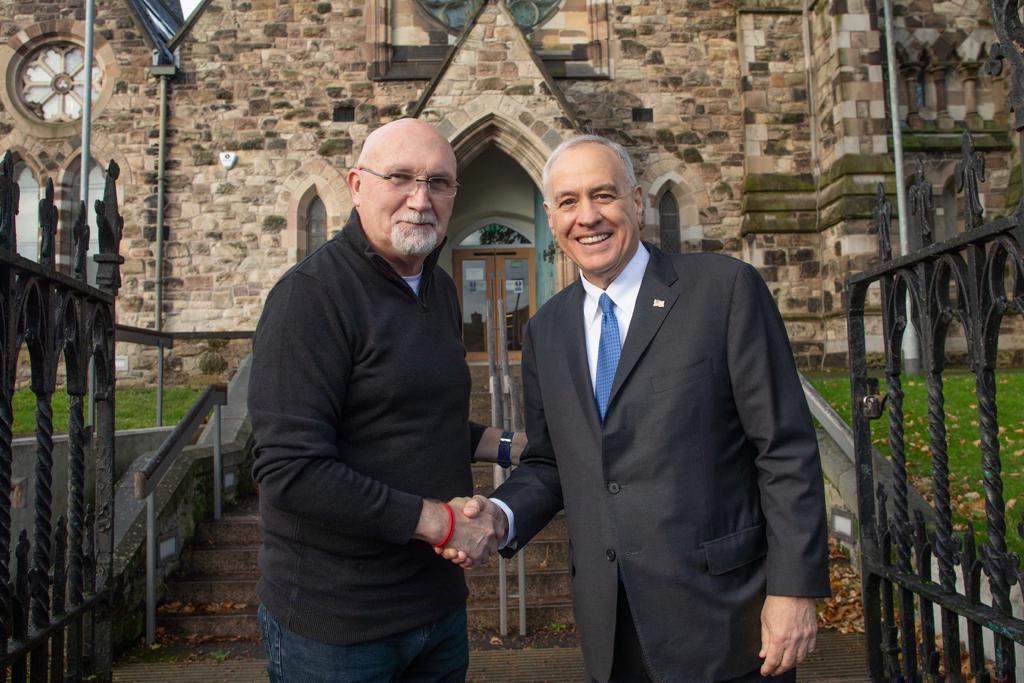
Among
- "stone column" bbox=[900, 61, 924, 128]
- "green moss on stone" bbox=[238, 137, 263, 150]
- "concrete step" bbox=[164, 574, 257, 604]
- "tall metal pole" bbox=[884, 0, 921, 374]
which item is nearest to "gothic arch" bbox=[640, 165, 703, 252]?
"tall metal pole" bbox=[884, 0, 921, 374]

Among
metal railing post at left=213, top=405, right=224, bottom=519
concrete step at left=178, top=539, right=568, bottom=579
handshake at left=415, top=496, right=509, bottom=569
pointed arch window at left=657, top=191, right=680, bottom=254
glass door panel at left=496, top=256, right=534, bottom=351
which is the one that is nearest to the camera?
handshake at left=415, top=496, right=509, bottom=569

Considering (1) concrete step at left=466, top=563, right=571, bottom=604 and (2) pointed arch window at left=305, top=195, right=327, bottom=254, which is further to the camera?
(2) pointed arch window at left=305, top=195, right=327, bottom=254

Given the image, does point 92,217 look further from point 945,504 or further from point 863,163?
point 945,504

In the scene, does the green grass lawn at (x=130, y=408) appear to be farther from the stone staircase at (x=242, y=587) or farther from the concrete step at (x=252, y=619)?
the concrete step at (x=252, y=619)

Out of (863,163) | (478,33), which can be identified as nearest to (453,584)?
(478,33)

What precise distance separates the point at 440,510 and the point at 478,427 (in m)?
0.76

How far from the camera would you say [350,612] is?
2.01 meters

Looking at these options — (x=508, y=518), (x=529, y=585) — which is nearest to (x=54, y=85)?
(x=529, y=585)

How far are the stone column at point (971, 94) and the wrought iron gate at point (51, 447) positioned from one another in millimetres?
13405

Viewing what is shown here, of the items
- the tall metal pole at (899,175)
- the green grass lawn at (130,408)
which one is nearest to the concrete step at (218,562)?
the green grass lawn at (130,408)

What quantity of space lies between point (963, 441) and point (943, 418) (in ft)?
15.3

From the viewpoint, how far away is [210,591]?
16.3 ft

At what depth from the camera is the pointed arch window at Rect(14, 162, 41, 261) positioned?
40.8 ft

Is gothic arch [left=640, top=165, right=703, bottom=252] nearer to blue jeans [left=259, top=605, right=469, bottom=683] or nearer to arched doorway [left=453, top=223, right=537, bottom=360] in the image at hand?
arched doorway [left=453, top=223, right=537, bottom=360]
